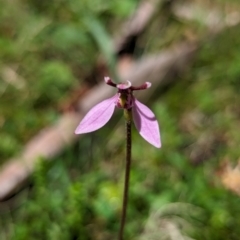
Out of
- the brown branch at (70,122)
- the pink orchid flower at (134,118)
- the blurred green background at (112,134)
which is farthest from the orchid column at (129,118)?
the brown branch at (70,122)

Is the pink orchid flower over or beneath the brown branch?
beneath

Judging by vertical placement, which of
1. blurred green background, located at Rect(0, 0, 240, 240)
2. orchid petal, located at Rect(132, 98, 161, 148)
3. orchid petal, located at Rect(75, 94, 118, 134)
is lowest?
orchid petal, located at Rect(132, 98, 161, 148)

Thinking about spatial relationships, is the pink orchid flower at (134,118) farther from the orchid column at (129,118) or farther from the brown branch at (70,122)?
the brown branch at (70,122)

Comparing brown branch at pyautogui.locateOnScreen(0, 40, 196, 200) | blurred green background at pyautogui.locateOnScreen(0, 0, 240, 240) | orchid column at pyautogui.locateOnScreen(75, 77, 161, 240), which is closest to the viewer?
orchid column at pyautogui.locateOnScreen(75, 77, 161, 240)

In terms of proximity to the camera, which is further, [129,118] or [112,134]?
[112,134]

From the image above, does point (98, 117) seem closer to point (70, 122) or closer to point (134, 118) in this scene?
point (134, 118)

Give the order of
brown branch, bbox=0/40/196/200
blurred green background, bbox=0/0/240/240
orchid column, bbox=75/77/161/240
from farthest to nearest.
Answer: brown branch, bbox=0/40/196/200 < blurred green background, bbox=0/0/240/240 < orchid column, bbox=75/77/161/240

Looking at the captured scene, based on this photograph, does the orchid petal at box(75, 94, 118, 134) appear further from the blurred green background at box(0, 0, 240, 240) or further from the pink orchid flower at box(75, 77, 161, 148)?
the blurred green background at box(0, 0, 240, 240)

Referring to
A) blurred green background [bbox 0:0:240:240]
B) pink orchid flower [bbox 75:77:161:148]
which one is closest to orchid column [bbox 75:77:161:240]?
pink orchid flower [bbox 75:77:161:148]

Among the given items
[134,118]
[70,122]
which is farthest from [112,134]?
[134,118]
